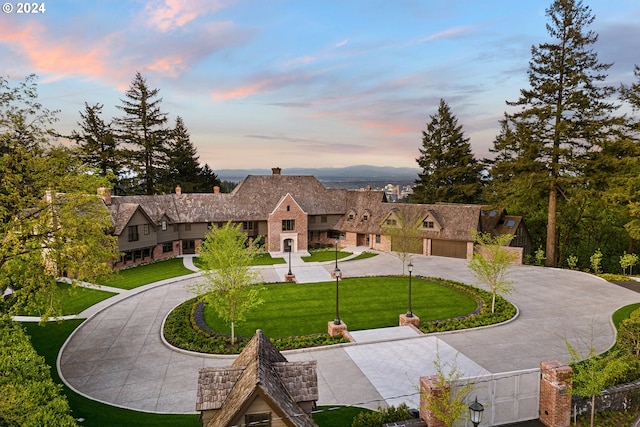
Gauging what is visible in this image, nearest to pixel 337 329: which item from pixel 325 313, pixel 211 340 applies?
pixel 325 313

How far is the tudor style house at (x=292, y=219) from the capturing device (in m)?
39.8

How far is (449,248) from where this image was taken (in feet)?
138

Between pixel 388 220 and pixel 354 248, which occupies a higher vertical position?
pixel 388 220

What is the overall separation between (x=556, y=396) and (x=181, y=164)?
194ft

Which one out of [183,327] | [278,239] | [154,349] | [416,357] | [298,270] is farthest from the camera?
[278,239]

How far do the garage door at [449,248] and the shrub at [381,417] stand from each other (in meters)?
31.3

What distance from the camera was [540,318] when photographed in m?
23.0

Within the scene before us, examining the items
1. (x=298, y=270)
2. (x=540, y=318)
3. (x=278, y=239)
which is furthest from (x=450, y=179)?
(x=540, y=318)

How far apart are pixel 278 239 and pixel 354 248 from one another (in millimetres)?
9480

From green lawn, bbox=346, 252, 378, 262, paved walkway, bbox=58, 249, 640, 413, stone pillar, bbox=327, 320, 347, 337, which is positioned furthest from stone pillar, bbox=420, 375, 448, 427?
green lawn, bbox=346, 252, 378, 262

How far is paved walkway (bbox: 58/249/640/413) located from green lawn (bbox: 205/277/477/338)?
63.2 inches

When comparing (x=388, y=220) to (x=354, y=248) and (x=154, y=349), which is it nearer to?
(x=354, y=248)

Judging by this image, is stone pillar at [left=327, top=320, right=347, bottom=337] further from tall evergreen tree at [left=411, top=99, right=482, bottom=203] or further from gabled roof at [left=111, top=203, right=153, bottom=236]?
tall evergreen tree at [left=411, top=99, right=482, bottom=203]

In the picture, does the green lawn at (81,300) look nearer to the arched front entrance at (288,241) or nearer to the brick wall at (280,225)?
the brick wall at (280,225)
